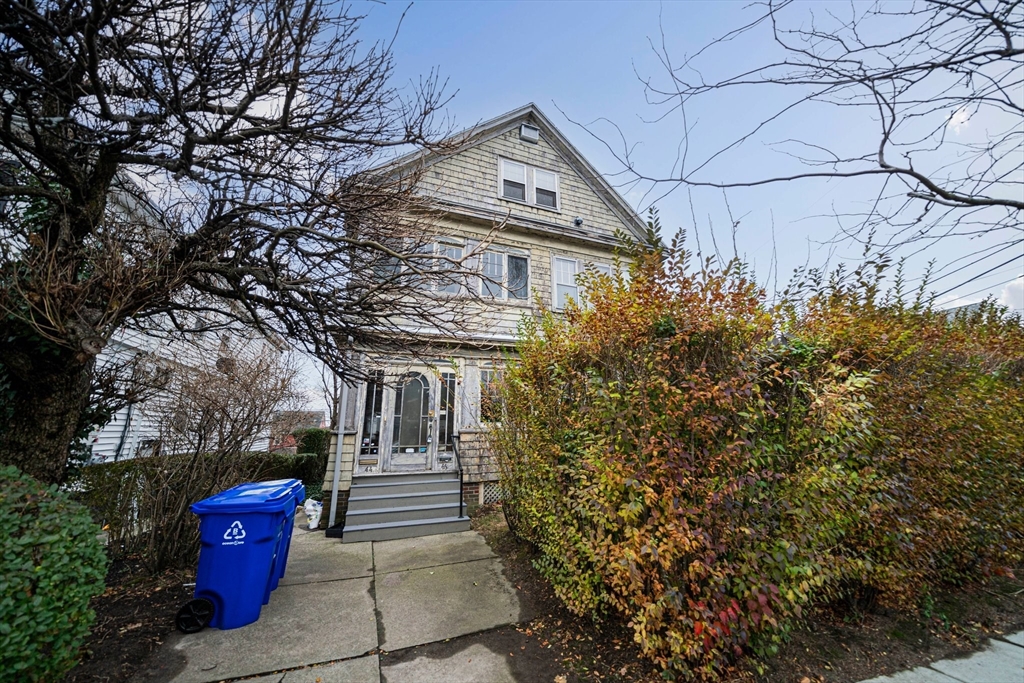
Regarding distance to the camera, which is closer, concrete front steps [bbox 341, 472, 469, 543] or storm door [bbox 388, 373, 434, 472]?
concrete front steps [bbox 341, 472, 469, 543]

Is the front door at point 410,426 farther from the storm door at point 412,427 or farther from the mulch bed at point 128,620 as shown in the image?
the mulch bed at point 128,620

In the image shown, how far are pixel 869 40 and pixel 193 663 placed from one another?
248 inches

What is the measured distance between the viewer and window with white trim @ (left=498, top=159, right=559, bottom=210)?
1055cm

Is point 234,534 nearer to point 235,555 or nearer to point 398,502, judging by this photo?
point 235,555

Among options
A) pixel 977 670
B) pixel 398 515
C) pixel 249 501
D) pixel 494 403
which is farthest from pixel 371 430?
pixel 977 670

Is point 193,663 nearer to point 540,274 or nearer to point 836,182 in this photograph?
point 836,182

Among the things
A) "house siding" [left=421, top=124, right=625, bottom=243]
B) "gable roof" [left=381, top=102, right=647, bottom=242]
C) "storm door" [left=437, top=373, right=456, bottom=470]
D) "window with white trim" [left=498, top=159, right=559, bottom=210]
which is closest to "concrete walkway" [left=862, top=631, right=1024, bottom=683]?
"storm door" [left=437, top=373, right=456, bottom=470]

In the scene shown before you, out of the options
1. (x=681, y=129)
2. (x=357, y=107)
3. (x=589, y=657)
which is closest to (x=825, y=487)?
(x=589, y=657)

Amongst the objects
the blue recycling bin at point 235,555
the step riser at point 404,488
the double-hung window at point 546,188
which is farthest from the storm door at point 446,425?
the double-hung window at point 546,188

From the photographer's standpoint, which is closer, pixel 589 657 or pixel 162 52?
pixel 162 52

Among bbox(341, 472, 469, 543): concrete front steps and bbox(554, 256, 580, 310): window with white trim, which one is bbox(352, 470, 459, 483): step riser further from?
bbox(554, 256, 580, 310): window with white trim

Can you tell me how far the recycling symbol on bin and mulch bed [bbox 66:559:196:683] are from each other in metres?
0.85

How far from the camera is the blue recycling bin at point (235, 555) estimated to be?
12.2 ft

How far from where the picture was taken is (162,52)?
290 centimetres
